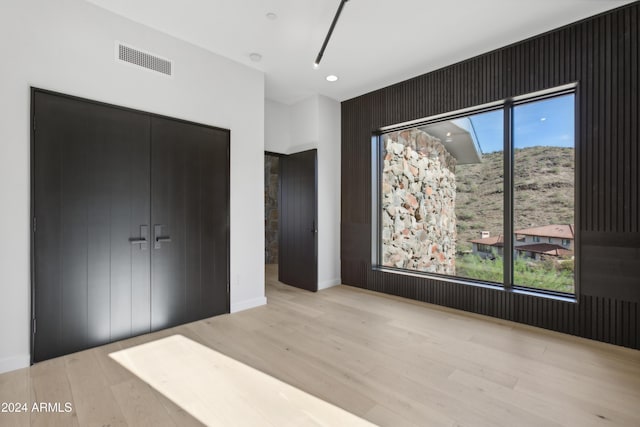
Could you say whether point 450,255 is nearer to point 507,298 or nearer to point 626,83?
point 507,298

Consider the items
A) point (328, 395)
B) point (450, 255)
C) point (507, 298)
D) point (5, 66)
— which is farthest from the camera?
point (450, 255)

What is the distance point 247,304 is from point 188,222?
1290mm

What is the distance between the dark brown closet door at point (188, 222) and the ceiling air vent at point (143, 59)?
0.52 m

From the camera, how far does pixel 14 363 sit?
2318mm

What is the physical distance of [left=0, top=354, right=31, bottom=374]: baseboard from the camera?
2.28 meters

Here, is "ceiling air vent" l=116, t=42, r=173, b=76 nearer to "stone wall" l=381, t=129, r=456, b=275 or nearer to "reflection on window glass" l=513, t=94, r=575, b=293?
"stone wall" l=381, t=129, r=456, b=275

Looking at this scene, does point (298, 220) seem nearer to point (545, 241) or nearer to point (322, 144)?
point (322, 144)

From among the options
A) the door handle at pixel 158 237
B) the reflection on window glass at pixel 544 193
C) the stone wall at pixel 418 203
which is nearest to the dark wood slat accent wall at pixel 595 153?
the reflection on window glass at pixel 544 193

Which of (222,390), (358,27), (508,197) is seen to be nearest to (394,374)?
(222,390)

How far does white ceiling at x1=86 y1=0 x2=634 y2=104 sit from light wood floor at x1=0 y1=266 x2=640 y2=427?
310 cm

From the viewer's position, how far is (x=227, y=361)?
2.48 meters

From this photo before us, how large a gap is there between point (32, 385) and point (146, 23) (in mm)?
3219

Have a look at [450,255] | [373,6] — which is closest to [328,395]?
[450,255]

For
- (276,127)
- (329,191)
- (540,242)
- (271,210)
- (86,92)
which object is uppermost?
(276,127)
